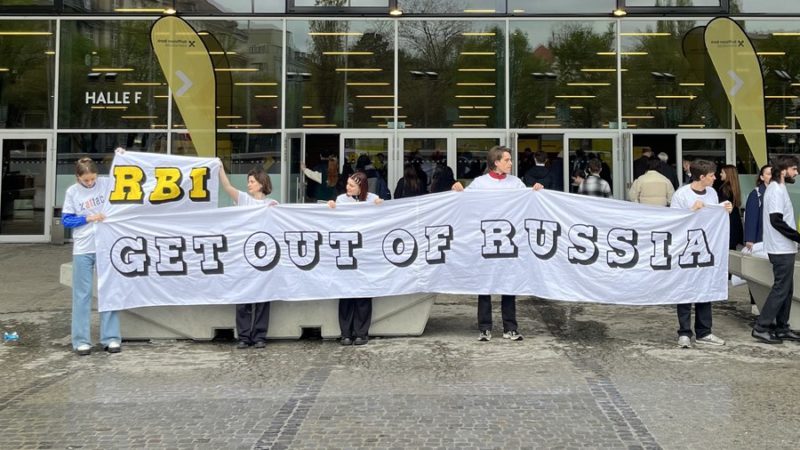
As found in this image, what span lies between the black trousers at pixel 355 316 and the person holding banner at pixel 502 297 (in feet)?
3.71

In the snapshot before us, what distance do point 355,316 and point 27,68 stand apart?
1276 centimetres

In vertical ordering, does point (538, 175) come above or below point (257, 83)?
below

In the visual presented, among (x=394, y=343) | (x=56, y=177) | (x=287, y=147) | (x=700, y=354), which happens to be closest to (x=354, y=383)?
(x=394, y=343)

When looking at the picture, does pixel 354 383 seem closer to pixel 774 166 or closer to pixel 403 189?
pixel 774 166

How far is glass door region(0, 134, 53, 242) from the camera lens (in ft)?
57.0

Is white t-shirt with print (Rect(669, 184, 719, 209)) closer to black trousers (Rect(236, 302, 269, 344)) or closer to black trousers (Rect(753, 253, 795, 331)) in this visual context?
black trousers (Rect(753, 253, 795, 331))

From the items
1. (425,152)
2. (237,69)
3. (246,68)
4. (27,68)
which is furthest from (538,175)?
(27,68)

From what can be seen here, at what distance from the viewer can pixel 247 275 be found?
790cm

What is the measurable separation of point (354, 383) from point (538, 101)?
1186cm

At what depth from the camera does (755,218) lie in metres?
8.20

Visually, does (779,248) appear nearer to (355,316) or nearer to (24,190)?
(355,316)

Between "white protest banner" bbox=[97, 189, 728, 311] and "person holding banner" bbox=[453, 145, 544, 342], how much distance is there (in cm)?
16

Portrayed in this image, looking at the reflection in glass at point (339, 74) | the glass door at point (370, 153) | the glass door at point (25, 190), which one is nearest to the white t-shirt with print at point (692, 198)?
the glass door at point (370, 153)

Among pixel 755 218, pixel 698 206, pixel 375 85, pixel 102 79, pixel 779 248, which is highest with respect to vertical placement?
pixel 102 79
